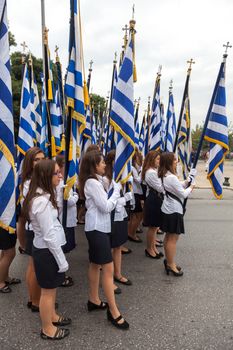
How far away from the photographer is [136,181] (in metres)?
5.62

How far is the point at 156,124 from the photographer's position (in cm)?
694

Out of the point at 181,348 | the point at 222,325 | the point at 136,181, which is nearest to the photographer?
the point at 181,348

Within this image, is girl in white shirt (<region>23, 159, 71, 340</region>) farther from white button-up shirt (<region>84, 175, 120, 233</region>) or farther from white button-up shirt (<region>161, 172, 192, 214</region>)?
white button-up shirt (<region>161, 172, 192, 214</region>)

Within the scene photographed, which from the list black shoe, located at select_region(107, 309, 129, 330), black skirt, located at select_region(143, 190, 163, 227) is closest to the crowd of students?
black shoe, located at select_region(107, 309, 129, 330)

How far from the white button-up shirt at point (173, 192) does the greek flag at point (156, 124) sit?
2.81 metres

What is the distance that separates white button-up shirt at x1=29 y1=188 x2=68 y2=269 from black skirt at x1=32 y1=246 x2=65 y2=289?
0.20ft

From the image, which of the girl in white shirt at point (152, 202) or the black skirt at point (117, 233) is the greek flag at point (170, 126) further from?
the black skirt at point (117, 233)

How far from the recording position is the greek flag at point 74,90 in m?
3.29

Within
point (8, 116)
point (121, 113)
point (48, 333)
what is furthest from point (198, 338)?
point (8, 116)

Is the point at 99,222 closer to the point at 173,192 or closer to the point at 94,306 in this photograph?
the point at 94,306

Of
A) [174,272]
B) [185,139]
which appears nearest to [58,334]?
[174,272]

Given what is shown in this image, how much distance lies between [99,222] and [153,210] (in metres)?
2.01

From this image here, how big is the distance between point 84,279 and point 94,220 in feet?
4.80

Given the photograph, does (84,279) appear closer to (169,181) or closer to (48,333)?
(48,333)
